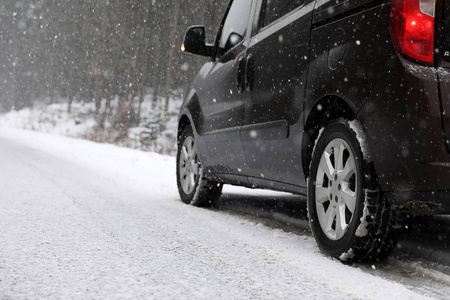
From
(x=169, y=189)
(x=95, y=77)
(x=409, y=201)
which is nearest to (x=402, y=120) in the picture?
(x=409, y=201)

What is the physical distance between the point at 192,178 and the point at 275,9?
6.93 ft

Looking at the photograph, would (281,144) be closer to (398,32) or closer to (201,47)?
(398,32)

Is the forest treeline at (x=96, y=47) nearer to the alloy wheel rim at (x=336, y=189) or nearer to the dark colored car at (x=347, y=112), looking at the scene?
the dark colored car at (x=347, y=112)

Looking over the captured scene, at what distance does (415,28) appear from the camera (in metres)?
2.45

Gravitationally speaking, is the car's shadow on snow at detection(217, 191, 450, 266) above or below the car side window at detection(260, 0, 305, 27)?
below

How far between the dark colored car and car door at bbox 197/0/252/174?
29mm

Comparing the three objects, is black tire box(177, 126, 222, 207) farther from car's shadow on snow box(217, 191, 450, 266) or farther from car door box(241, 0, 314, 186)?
car door box(241, 0, 314, 186)

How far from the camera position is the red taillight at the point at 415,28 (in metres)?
2.42

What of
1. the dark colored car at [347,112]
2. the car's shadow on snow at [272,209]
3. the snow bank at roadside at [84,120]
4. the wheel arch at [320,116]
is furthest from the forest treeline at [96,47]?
the wheel arch at [320,116]

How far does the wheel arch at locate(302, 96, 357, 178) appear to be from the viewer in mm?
2988

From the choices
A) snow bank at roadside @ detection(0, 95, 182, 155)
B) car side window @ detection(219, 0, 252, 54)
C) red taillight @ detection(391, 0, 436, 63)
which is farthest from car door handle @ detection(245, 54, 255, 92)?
snow bank at roadside @ detection(0, 95, 182, 155)

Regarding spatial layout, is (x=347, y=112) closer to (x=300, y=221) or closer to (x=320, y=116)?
(x=320, y=116)

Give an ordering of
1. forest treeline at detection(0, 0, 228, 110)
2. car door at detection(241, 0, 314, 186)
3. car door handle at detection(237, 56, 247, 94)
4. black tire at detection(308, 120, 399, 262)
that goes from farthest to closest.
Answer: forest treeline at detection(0, 0, 228, 110), car door handle at detection(237, 56, 247, 94), car door at detection(241, 0, 314, 186), black tire at detection(308, 120, 399, 262)

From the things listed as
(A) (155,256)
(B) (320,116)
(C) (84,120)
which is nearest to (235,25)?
(B) (320,116)
